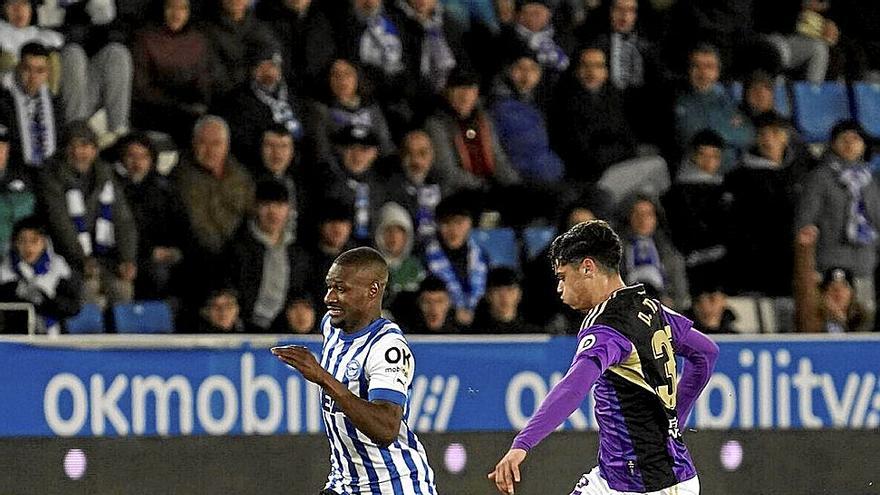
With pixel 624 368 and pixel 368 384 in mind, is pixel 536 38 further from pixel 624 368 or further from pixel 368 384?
pixel 368 384

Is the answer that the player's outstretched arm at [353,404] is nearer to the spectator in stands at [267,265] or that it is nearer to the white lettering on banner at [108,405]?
the white lettering on banner at [108,405]

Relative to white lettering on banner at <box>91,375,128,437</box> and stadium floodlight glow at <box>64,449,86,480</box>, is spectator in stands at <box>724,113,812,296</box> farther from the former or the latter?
stadium floodlight glow at <box>64,449,86,480</box>

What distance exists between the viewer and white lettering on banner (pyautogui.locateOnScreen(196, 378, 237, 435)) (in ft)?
32.4

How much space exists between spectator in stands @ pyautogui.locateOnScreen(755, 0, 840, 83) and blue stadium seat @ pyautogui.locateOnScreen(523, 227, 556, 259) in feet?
10.4

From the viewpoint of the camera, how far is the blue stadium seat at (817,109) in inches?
583

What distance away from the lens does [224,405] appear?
9945 millimetres

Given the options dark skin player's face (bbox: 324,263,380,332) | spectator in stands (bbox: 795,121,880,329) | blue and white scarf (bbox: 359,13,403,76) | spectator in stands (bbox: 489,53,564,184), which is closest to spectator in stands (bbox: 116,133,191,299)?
blue and white scarf (bbox: 359,13,403,76)

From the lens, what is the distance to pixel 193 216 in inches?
458

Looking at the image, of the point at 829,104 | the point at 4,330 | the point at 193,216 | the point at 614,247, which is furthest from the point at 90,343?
the point at 829,104

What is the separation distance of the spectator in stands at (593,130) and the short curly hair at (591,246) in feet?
22.0

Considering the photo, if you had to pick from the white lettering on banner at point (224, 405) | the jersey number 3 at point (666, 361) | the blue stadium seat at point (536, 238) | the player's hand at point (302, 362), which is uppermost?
the blue stadium seat at point (536, 238)

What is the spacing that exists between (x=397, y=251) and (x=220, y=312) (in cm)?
144

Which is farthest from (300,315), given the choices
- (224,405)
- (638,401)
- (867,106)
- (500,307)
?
(867,106)

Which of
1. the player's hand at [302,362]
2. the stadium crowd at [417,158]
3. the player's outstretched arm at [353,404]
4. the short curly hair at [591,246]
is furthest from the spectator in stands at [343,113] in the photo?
the player's hand at [302,362]
